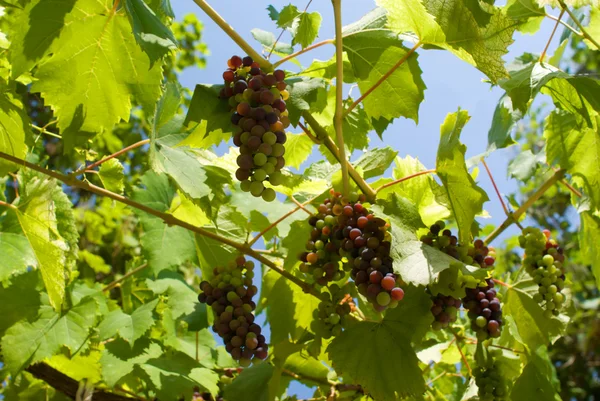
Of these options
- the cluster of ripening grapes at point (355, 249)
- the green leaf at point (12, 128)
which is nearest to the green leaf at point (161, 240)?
the green leaf at point (12, 128)

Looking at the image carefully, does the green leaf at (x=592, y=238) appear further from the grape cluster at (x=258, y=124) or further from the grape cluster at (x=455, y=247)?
the grape cluster at (x=258, y=124)

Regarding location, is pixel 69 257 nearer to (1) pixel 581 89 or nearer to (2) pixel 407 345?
(2) pixel 407 345

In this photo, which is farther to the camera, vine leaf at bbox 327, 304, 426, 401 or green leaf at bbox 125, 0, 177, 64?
vine leaf at bbox 327, 304, 426, 401

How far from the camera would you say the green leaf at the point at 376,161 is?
150 centimetres

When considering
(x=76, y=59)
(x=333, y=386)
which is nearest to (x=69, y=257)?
(x=76, y=59)

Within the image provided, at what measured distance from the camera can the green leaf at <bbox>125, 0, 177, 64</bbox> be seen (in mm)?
1002

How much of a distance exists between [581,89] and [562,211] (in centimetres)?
853

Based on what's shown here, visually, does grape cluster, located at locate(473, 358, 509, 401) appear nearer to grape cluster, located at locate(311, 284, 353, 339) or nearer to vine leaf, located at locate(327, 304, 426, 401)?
vine leaf, located at locate(327, 304, 426, 401)

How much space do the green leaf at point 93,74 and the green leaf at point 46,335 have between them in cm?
81

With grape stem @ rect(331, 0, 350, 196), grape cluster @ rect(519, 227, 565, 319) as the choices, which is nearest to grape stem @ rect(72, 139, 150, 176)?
grape stem @ rect(331, 0, 350, 196)

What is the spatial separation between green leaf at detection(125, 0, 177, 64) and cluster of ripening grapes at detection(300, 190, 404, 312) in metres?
0.51

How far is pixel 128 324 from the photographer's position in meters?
1.92

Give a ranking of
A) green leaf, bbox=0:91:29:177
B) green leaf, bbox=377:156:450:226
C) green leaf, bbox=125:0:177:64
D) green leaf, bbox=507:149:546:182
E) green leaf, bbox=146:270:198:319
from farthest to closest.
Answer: green leaf, bbox=507:149:546:182 → green leaf, bbox=146:270:198:319 → green leaf, bbox=377:156:450:226 → green leaf, bbox=0:91:29:177 → green leaf, bbox=125:0:177:64

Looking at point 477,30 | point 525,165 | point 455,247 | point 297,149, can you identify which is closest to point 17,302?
point 297,149
